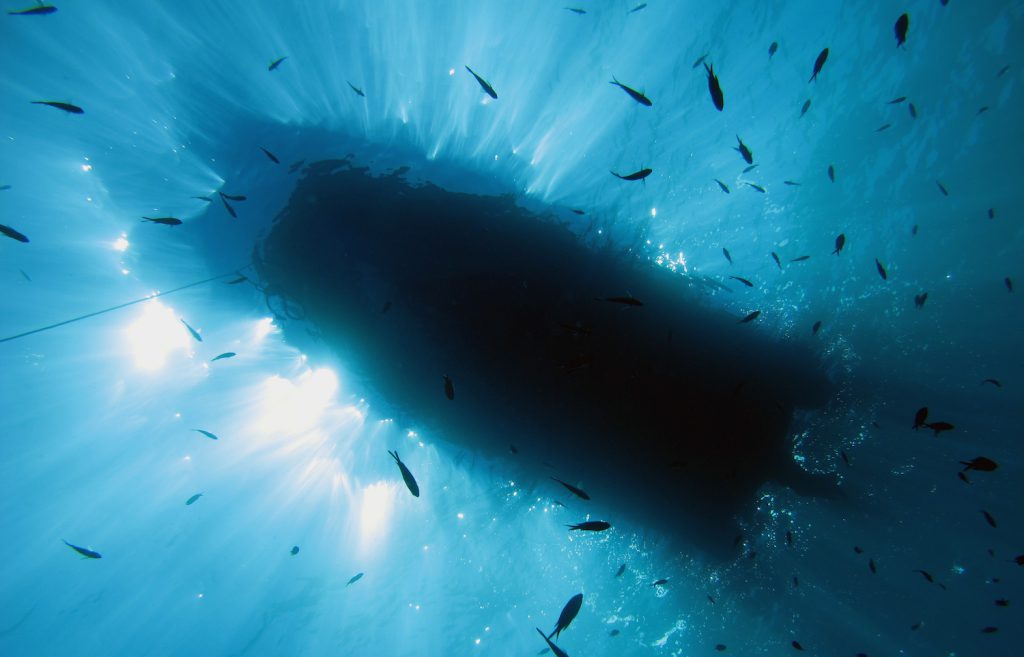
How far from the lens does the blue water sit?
8141mm

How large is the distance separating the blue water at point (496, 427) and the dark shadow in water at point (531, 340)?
78 centimetres

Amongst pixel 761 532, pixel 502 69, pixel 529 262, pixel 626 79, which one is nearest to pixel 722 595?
pixel 761 532

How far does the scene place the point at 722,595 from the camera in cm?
1709

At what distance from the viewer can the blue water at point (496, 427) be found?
814 cm

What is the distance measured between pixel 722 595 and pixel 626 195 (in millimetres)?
17733

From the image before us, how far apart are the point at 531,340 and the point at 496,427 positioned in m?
3.13

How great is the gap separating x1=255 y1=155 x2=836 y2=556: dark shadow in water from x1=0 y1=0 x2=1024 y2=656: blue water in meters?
0.78

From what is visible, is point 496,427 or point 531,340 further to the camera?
point 496,427

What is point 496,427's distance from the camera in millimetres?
11789

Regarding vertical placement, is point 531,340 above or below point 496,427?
above

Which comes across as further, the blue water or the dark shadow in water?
the dark shadow in water

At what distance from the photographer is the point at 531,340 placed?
1048 cm

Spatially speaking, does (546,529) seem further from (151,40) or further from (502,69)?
(151,40)

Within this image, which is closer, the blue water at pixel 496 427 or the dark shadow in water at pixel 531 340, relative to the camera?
the blue water at pixel 496 427
